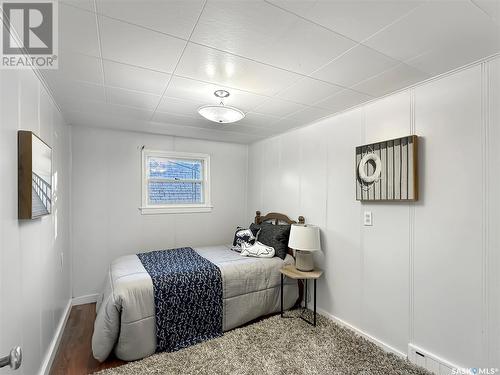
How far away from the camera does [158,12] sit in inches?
49.3

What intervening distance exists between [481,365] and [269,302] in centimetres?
182

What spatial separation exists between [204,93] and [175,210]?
2220mm

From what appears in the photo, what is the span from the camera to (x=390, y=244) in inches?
88.4

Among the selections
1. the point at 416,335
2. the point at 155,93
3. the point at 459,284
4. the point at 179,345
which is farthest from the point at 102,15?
the point at 416,335

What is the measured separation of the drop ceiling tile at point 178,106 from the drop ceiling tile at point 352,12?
1.49m

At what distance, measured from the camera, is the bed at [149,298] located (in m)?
2.11

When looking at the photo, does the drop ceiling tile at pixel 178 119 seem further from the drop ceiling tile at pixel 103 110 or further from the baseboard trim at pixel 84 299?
the baseboard trim at pixel 84 299

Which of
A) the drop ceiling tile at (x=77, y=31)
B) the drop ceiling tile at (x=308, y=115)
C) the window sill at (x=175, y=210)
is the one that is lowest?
the window sill at (x=175, y=210)

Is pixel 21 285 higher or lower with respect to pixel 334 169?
lower

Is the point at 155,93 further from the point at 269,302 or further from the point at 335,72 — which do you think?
the point at 269,302

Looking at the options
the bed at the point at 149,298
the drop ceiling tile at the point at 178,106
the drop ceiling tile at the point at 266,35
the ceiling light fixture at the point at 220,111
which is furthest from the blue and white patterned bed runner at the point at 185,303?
the drop ceiling tile at the point at 266,35

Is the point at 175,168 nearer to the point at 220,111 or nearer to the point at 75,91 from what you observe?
the point at 75,91

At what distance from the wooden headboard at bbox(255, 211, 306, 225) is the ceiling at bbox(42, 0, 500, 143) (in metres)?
1.57

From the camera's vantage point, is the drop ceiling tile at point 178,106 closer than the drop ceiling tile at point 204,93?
No
